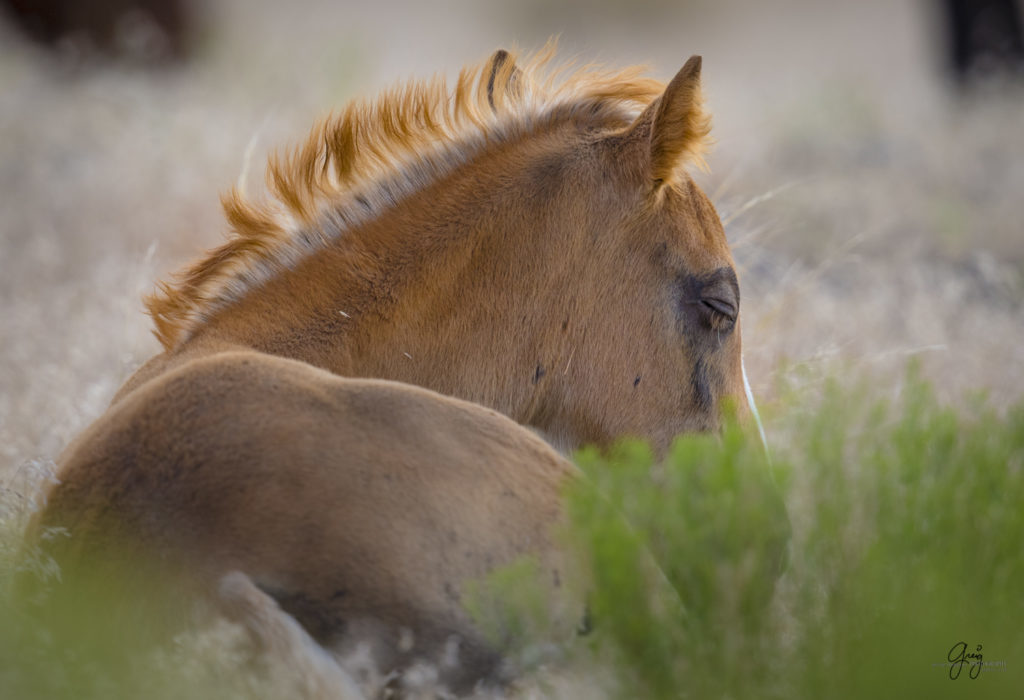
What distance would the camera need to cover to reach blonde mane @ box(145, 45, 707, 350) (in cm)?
274

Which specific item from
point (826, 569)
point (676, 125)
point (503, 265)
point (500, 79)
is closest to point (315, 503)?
point (826, 569)

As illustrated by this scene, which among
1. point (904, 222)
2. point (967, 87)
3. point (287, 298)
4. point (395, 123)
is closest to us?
point (287, 298)

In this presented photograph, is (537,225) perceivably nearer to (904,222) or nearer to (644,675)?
(644,675)

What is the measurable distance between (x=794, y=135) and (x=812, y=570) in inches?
372

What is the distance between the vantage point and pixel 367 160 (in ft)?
9.38

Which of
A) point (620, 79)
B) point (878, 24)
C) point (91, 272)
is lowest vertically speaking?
point (620, 79)

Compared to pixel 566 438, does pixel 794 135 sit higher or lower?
higher

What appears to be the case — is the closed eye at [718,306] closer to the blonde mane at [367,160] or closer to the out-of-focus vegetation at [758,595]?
the blonde mane at [367,160]

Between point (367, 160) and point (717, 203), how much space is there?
9.36 ft

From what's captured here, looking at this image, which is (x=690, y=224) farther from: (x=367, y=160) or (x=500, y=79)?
(x=367, y=160)

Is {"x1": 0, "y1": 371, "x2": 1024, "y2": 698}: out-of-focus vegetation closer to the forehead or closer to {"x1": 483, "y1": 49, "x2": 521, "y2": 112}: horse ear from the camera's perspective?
the forehead

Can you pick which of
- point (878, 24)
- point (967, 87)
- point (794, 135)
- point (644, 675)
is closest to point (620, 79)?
point (644, 675)

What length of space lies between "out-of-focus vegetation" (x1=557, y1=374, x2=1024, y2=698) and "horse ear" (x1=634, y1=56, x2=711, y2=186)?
3.42ft

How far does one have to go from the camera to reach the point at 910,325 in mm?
5691
